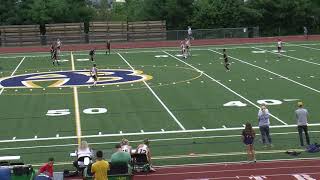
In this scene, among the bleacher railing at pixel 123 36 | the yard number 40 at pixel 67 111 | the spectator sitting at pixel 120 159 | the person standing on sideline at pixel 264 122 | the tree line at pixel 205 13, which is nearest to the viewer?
the spectator sitting at pixel 120 159

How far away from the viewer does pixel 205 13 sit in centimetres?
7450

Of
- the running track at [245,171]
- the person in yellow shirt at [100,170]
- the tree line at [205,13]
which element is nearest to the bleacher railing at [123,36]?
the tree line at [205,13]

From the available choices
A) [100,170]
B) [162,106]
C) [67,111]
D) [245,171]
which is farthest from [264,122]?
[67,111]

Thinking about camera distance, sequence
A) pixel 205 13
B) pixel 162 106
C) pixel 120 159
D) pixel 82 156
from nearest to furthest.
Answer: pixel 120 159 < pixel 82 156 < pixel 162 106 < pixel 205 13

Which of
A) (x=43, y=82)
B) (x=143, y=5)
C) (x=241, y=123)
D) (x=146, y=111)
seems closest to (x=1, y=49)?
(x=143, y=5)

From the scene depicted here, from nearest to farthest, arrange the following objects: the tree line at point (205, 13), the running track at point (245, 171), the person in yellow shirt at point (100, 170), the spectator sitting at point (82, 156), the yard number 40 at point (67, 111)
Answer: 1. the person in yellow shirt at point (100, 170)
2. the running track at point (245, 171)
3. the spectator sitting at point (82, 156)
4. the yard number 40 at point (67, 111)
5. the tree line at point (205, 13)

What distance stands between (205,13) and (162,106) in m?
47.9

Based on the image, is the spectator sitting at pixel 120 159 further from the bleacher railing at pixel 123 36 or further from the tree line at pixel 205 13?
the tree line at pixel 205 13

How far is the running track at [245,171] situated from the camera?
54.3ft

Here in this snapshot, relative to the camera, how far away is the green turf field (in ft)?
68.2

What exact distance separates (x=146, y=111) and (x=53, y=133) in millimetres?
5301

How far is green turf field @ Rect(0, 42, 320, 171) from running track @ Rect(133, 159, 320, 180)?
0.86m

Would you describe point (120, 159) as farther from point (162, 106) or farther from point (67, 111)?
point (162, 106)

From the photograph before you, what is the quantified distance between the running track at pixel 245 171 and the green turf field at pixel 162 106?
33.7 inches
